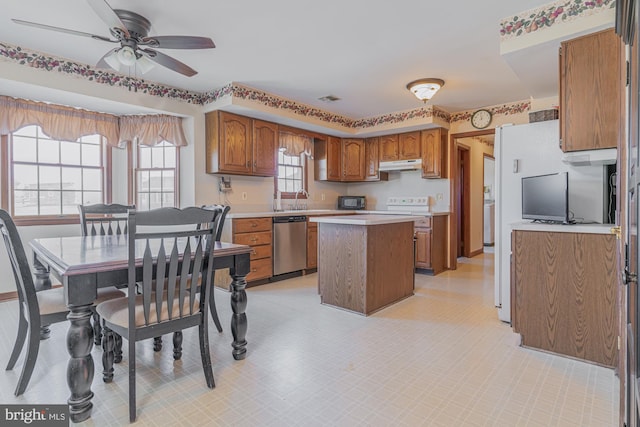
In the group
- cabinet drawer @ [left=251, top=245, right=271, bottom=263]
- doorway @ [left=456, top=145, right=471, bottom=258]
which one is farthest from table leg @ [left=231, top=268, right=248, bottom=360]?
doorway @ [left=456, top=145, right=471, bottom=258]

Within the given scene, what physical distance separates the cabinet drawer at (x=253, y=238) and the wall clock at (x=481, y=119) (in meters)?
3.40

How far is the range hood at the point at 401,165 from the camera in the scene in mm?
5391

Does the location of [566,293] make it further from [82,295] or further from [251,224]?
[251,224]

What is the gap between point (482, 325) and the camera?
2.92 metres

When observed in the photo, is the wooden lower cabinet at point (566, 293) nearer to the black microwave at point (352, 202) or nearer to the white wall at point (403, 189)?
the white wall at point (403, 189)

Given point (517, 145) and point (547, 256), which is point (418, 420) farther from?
point (517, 145)

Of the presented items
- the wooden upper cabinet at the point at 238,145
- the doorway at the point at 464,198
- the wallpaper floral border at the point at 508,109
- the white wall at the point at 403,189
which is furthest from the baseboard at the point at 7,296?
the wallpaper floral border at the point at 508,109

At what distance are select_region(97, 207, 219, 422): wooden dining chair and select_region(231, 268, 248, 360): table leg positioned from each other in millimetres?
267

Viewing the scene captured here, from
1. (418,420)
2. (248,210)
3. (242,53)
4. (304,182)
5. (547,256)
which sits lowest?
(418,420)

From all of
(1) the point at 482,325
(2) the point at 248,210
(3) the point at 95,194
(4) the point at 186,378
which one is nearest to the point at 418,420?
(4) the point at 186,378

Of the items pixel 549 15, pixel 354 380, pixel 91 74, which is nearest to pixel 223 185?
pixel 91 74

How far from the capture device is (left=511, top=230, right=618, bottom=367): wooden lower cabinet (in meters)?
2.13

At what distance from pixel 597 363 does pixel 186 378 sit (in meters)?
2.57

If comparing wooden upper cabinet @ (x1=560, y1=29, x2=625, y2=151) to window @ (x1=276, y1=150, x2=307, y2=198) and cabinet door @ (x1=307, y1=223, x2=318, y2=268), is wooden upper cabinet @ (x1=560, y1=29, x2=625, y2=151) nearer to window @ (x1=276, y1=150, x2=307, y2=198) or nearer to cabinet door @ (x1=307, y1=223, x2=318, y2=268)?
cabinet door @ (x1=307, y1=223, x2=318, y2=268)
